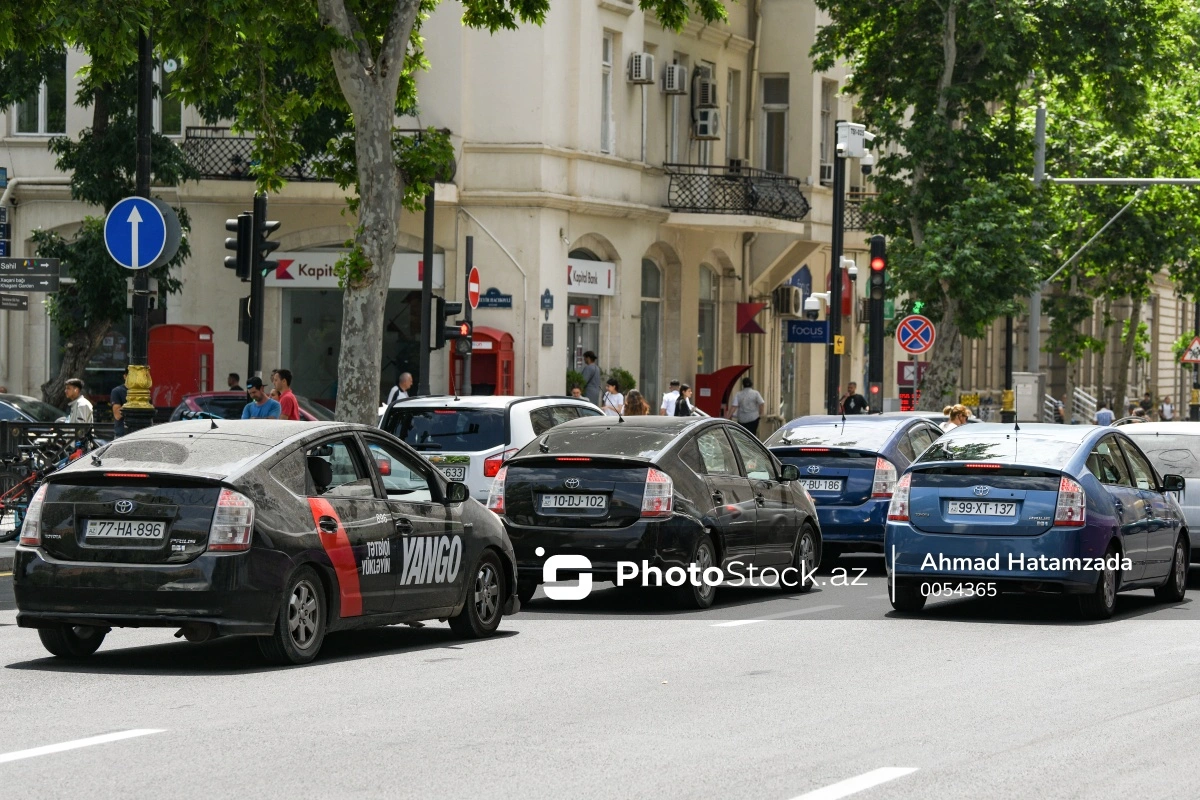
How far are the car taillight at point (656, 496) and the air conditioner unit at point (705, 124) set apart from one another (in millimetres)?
27014

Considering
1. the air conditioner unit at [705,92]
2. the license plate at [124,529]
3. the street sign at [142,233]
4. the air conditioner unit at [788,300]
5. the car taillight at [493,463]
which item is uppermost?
the air conditioner unit at [705,92]

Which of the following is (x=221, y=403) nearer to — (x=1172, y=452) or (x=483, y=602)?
(x=1172, y=452)

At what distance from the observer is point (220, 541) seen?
1105cm

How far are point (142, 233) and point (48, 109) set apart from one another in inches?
760

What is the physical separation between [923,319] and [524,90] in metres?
8.04

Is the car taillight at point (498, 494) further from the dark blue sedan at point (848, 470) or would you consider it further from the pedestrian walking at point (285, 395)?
the pedestrian walking at point (285, 395)

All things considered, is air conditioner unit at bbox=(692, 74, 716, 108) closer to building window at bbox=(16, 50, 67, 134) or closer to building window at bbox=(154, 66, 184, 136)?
building window at bbox=(154, 66, 184, 136)

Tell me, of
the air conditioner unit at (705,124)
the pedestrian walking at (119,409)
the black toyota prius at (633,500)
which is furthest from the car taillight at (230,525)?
the air conditioner unit at (705,124)

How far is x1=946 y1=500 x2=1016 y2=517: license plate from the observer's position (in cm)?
1492

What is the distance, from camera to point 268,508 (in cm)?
1128

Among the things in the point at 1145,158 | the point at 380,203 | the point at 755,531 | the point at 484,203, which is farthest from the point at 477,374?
the point at 1145,158

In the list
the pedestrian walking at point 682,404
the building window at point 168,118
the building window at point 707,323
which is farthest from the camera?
the building window at point 707,323

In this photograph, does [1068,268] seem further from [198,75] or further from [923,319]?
[198,75]

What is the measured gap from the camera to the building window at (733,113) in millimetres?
43719
